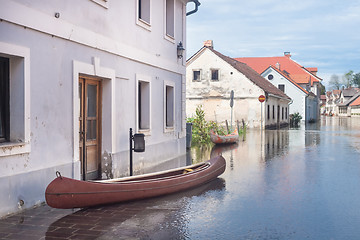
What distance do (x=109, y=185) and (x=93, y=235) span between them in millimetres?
1387

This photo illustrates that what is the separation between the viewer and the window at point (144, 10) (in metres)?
11.8

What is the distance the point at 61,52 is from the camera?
7.59 meters

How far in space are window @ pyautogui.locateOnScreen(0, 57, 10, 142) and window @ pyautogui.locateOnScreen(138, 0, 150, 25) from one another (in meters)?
5.83

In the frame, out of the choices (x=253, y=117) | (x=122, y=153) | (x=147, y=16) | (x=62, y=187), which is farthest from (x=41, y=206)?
(x=253, y=117)

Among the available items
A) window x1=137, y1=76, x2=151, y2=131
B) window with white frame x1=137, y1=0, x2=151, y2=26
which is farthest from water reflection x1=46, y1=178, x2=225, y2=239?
window with white frame x1=137, y1=0, x2=151, y2=26

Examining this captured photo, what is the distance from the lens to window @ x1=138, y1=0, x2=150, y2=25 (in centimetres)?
1175

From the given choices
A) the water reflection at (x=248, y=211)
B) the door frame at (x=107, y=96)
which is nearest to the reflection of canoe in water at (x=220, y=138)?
the water reflection at (x=248, y=211)

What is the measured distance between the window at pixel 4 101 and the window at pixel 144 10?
5.83 m

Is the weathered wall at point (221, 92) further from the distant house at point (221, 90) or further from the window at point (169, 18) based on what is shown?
the window at point (169, 18)

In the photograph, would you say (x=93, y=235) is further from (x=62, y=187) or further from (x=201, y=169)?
(x=201, y=169)

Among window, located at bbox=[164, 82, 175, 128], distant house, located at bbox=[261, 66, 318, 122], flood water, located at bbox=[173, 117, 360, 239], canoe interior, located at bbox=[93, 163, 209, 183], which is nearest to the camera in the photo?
flood water, located at bbox=[173, 117, 360, 239]

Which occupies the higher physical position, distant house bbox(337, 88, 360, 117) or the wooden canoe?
distant house bbox(337, 88, 360, 117)

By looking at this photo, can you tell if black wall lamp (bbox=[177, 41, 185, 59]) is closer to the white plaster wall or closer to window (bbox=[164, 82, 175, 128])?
window (bbox=[164, 82, 175, 128])

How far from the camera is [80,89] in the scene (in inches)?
350
